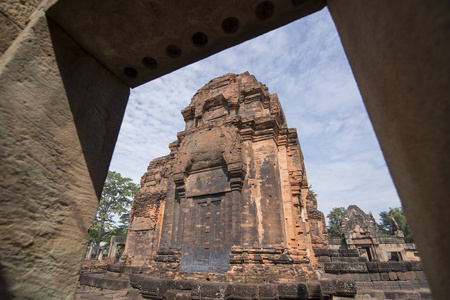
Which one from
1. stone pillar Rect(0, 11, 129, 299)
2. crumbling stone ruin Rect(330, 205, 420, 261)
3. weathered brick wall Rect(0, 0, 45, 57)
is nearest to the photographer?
stone pillar Rect(0, 11, 129, 299)

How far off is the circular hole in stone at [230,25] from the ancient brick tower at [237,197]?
21.3ft

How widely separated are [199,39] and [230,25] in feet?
0.82

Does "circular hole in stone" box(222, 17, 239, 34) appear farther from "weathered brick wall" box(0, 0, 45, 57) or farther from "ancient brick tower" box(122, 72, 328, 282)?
"ancient brick tower" box(122, 72, 328, 282)

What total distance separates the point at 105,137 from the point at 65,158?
36 centimetres

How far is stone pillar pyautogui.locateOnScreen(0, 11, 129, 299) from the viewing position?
1.05 metres

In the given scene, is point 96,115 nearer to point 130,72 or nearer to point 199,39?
point 130,72

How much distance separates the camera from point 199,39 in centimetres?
165

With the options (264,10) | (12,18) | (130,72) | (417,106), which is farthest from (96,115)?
(417,106)

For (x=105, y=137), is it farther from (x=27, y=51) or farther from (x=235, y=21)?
(x=235, y=21)

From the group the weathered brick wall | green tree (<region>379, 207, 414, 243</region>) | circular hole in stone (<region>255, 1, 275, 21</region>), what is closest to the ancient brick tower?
circular hole in stone (<region>255, 1, 275, 21</region>)

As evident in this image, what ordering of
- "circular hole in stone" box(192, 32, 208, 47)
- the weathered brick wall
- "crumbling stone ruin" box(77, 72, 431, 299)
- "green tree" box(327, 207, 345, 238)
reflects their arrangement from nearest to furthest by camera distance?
the weathered brick wall → "circular hole in stone" box(192, 32, 208, 47) → "crumbling stone ruin" box(77, 72, 431, 299) → "green tree" box(327, 207, 345, 238)

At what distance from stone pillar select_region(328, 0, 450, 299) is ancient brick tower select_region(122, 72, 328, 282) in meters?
6.44

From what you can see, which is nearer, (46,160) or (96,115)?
(46,160)

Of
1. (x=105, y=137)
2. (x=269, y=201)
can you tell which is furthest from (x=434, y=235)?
(x=269, y=201)
